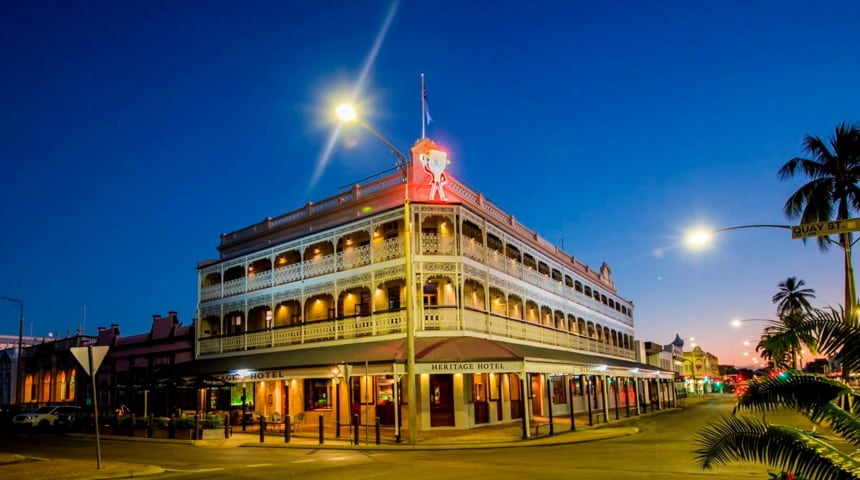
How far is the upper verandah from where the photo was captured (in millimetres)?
28484

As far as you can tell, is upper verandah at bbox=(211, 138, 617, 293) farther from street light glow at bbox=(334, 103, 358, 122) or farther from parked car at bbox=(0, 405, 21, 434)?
parked car at bbox=(0, 405, 21, 434)

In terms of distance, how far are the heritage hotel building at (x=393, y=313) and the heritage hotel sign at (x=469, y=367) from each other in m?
0.04

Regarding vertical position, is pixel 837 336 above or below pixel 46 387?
above

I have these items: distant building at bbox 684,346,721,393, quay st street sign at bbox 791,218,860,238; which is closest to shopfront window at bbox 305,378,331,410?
quay st street sign at bbox 791,218,860,238

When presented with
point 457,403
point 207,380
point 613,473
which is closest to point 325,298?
point 207,380

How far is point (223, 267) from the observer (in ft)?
118

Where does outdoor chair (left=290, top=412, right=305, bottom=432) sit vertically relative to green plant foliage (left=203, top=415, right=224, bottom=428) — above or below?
below

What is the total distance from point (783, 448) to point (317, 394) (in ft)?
87.8

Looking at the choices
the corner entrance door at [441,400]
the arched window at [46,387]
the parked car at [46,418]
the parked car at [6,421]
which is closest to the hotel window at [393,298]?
the corner entrance door at [441,400]

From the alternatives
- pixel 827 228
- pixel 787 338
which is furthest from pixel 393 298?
pixel 787 338

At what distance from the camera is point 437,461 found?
1667cm

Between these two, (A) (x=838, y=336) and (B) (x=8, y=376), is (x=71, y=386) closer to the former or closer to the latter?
(B) (x=8, y=376)

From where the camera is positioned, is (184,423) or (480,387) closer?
(184,423)

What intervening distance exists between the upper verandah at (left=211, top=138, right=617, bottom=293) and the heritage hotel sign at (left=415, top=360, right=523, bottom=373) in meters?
6.64
